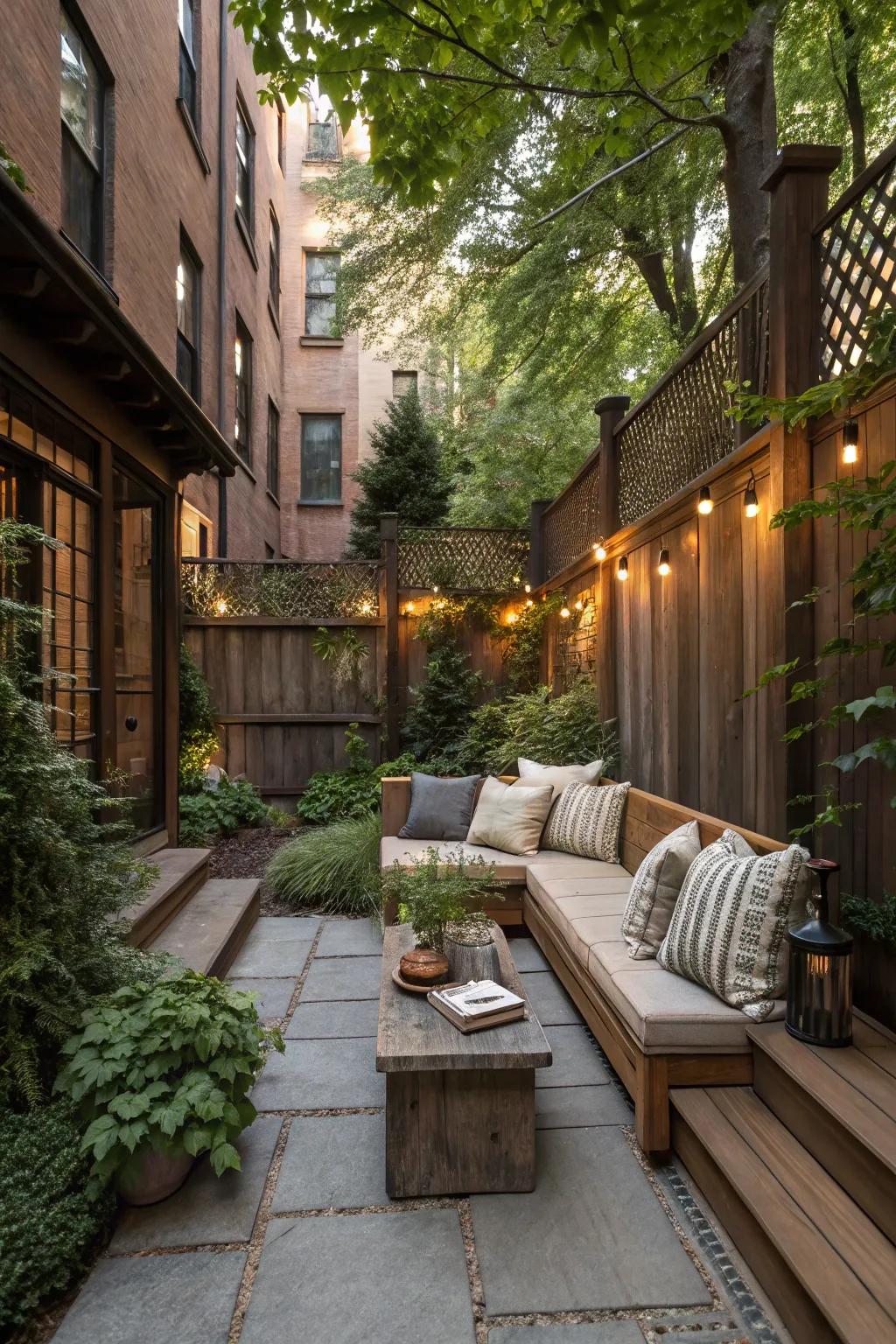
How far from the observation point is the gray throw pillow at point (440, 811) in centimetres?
485

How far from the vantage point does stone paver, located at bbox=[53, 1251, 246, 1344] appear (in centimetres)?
168

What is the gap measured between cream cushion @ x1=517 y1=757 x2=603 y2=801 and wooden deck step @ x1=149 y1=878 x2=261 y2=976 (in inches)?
70.9

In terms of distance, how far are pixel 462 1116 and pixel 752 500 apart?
A: 2.40m

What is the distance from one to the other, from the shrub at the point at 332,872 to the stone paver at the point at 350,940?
207 millimetres

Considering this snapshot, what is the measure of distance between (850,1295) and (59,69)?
6.30 meters

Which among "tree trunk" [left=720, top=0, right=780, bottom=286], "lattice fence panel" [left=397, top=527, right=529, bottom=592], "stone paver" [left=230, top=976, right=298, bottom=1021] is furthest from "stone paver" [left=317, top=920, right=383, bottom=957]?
"tree trunk" [left=720, top=0, right=780, bottom=286]

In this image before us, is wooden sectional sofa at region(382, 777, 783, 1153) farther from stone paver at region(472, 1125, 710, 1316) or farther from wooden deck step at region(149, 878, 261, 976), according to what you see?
wooden deck step at region(149, 878, 261, 976)

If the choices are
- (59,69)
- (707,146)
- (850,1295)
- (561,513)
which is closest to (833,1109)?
(850,1295)

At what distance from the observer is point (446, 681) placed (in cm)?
739

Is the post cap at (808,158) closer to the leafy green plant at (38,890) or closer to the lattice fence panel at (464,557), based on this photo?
the leafy green plant at (38,890)

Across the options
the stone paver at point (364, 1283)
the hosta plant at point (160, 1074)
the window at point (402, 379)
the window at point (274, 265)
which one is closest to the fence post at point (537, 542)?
the hosta plant at point (160, 1074)

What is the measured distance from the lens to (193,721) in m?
7.03

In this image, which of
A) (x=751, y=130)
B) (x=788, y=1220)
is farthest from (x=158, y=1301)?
(x=751, y=130)

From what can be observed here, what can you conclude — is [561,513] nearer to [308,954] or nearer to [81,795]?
[308,954]
